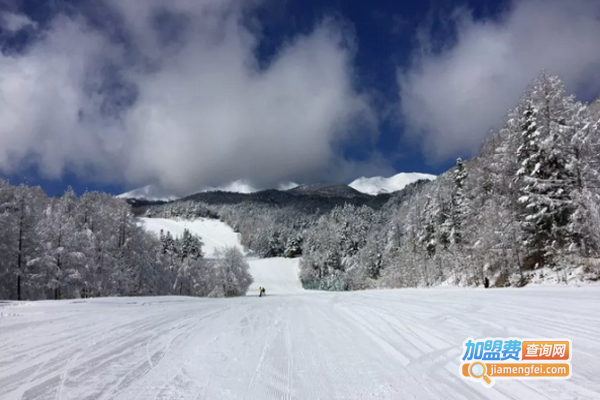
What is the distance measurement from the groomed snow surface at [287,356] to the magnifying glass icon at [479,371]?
0.67ft

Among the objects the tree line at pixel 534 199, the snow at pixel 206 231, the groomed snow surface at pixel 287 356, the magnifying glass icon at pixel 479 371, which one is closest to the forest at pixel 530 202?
the tree line at pixel 534 199

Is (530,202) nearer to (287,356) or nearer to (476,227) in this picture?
(476,227)

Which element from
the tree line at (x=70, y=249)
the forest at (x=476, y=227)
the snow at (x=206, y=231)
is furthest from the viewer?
the snow at (x=206, y=231)

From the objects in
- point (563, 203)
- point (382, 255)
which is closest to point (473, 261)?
point (563, 203)

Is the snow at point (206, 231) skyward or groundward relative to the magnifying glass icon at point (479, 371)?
skyward

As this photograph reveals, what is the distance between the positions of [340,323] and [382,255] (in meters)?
77.1

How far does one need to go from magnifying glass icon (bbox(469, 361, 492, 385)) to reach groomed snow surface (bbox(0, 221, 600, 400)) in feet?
0.67

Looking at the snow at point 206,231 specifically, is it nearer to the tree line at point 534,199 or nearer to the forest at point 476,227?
the forest at point 476,227

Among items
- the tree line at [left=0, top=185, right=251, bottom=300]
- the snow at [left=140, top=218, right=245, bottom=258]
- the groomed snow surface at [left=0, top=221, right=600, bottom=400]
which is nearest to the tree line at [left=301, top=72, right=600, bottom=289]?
the groomed snow surface at [left=0, top=221, right=600, bottom=400]

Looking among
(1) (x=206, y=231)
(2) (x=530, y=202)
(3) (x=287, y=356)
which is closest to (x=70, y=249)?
(3) (x=287, y=356)

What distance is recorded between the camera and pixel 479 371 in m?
4.90

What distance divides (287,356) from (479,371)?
9.55ft

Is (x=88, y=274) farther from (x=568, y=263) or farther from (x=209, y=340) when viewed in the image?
(x=568, y=263)

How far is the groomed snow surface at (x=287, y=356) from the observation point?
4.43 metres
